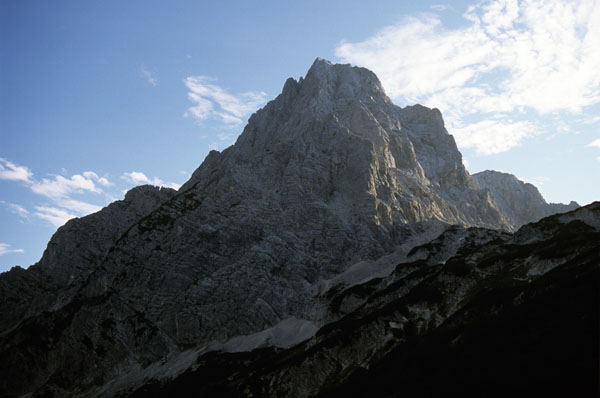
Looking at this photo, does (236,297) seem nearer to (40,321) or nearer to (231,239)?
(231,239)

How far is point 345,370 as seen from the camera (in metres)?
97.1

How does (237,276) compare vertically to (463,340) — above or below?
above

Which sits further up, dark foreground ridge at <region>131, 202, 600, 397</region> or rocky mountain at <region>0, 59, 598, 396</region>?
rocky mountain at <region>0, 59, 598, 396</region>

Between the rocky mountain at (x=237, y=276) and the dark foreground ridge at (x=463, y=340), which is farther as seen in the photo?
the rocky mountain at (x=237, y=276)

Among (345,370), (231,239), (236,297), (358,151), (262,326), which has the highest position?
(358,151)

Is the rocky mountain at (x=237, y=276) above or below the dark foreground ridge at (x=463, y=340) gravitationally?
above

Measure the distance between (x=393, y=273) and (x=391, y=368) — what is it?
2408 inches

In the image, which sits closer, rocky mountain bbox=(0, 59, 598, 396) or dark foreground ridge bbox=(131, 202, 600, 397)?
dark foreground ridge bbox=(131, 202, 600, 397)

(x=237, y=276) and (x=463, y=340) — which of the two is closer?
(x=463, y=340)

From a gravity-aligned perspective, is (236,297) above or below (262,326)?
above

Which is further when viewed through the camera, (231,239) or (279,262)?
(231,239)

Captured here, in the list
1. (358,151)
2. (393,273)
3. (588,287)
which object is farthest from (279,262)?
(588,287)

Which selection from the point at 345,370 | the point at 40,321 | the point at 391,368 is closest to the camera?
the point at 391,368

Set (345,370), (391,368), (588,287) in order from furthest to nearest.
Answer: (345,370) → (391,368) → (588,287)
